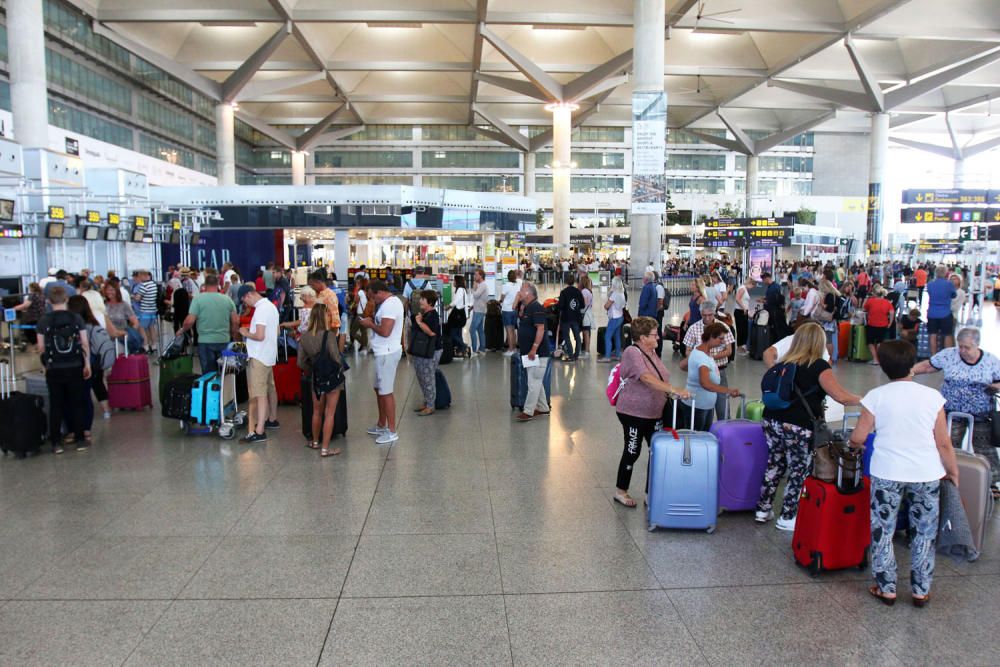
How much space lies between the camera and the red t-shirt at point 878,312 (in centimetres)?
1264

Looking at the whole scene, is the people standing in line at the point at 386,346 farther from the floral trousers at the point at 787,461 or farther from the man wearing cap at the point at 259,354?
the floral trousers at the point at 787,461

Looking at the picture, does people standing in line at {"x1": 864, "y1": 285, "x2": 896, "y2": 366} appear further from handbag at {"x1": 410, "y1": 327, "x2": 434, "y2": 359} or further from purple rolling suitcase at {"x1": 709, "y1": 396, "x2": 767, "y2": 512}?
purple rolling suitcase at {"x1": 709, "y1": 396, "x2": 767, "y2": 512}

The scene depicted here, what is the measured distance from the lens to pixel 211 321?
27.8ft

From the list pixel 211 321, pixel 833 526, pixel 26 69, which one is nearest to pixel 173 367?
pixel 211 321

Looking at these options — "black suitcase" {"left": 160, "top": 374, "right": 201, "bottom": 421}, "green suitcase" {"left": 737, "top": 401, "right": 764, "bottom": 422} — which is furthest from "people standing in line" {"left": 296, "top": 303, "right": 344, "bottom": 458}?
"green suitcase" {"left": 737, "top": 401, "right": 764, "bottom": 422}

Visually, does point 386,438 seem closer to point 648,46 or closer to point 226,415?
point 226,415

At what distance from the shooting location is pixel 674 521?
489 centimetres

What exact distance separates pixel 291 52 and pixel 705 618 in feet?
153

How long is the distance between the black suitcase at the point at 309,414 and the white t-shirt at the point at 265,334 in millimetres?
442

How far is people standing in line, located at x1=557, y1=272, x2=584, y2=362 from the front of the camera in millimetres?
12159

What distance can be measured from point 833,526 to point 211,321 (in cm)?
689

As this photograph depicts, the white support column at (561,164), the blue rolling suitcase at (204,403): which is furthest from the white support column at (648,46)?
the blue rolling suitcase at (204,403)

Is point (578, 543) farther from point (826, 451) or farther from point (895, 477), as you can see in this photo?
point (895, 477)

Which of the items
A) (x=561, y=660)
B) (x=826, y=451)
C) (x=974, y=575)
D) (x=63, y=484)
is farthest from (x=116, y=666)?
(x=974, y=575)
